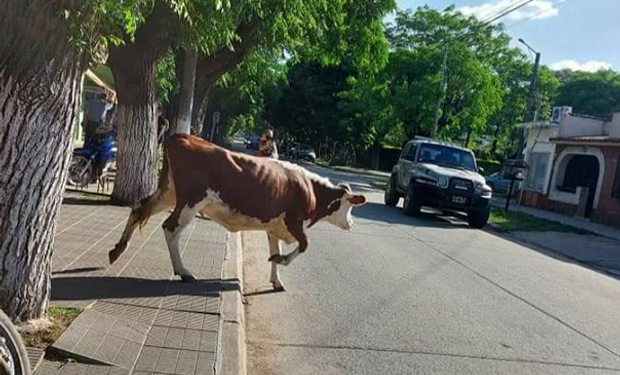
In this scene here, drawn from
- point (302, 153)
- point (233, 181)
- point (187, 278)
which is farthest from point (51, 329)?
point (302, 153)

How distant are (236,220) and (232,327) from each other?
1.62 meters

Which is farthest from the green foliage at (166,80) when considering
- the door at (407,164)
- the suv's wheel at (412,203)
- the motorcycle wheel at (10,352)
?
the motorcycle wheel at (10,352)

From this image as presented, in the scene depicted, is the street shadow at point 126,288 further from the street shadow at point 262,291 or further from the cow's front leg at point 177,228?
the street shadow at point 262,291

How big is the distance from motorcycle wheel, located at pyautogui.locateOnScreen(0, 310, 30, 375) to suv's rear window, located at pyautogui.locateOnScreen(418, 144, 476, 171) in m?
15.4

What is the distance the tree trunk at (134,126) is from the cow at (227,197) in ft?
14.3

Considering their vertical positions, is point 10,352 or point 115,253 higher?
point 10,352

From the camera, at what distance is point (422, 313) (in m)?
6.82

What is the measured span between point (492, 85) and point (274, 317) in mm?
33637

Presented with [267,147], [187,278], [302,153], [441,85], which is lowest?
[187,278]

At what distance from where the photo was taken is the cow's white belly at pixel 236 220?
21.4 ft

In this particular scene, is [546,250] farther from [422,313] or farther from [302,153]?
[302,153]

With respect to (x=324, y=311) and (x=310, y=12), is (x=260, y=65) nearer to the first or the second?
(x=310, y=12)

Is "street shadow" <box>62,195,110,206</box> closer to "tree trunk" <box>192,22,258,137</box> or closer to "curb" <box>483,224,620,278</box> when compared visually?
"tree trunk" <box>192,22,258,137</box>

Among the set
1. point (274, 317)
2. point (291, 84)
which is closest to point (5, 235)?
point (274, 317)
